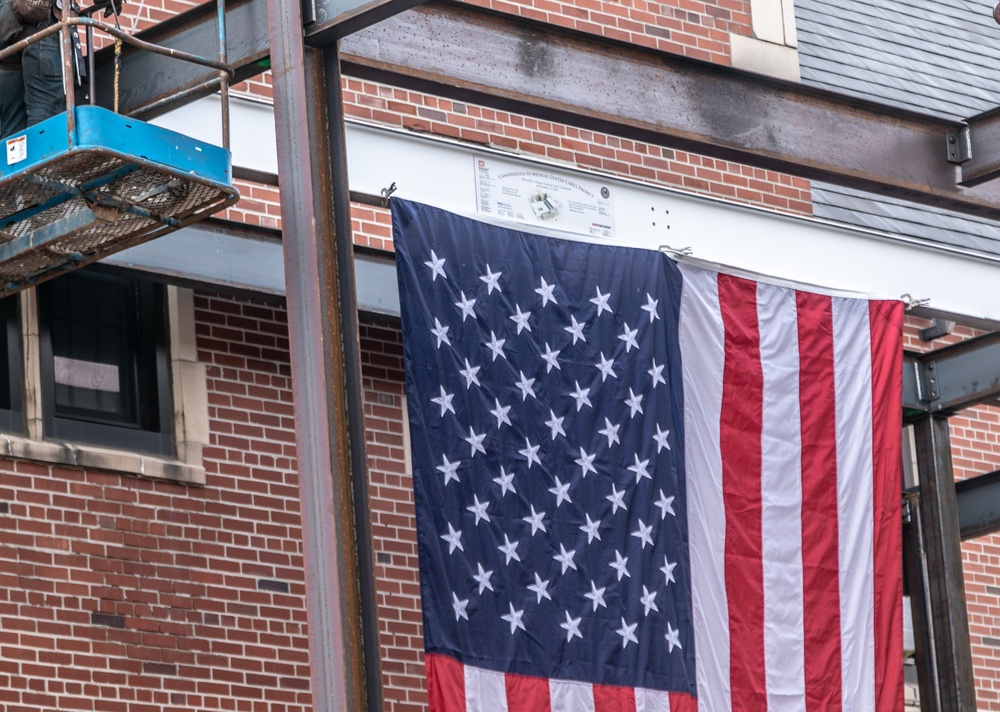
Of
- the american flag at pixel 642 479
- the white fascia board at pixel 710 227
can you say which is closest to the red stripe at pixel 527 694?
the american flag at pixel 642 479

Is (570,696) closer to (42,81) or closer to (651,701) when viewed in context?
(651,701)

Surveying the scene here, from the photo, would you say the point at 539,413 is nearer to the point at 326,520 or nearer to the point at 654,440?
the point at 654,440

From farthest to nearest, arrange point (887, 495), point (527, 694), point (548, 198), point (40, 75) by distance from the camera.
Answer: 1. point (548, 198)
2. point (887, 495)
3. point (527, 694)
4. point (40, 75)

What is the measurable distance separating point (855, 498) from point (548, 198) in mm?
2906

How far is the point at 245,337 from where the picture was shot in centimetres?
1437

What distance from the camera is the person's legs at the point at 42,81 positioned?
1105 centimetres

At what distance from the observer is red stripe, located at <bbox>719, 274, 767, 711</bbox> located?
13430 mm

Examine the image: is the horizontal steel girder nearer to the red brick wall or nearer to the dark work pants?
Answer: the red brick wall

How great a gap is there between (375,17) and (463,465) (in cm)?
306

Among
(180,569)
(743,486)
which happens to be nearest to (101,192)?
(180,569)

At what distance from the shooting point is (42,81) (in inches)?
436

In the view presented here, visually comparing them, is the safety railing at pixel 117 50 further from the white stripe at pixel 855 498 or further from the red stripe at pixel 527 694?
the white stripe at pixel 855 498

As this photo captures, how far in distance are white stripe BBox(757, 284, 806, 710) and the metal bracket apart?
166cm

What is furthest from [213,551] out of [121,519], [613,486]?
[613,486]
